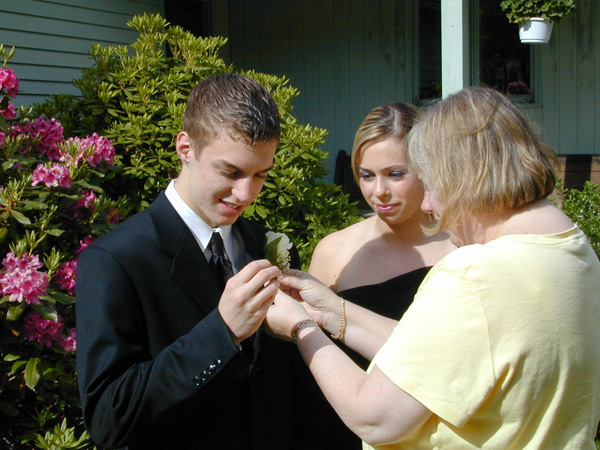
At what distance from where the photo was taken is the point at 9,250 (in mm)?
3178

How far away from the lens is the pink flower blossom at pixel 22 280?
108 inches

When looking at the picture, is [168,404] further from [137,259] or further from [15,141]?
[15,141]

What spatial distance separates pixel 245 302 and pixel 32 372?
1.78 meters

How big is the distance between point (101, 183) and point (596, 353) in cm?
356

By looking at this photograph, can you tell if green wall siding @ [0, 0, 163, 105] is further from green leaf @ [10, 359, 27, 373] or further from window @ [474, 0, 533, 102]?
window @ [474, 0, 533, 102]

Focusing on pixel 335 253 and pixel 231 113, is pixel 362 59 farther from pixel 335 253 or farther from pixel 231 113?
pixel 231 113

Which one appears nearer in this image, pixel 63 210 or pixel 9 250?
pixel 9 250

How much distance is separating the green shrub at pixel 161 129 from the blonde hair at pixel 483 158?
9.09 feet

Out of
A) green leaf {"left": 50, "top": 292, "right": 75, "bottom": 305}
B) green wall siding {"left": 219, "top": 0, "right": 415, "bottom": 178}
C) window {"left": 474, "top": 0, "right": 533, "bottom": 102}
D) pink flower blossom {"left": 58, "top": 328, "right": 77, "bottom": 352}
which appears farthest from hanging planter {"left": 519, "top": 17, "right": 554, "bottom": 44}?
pink flower blossom {"left": 58, "top": 328, "right": 77, "bottom": 352}

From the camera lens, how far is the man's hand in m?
1.59

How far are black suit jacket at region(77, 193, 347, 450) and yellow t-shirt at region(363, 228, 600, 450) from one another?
51 centimetres

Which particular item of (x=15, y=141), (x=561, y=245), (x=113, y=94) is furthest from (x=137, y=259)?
(x=113, y=94)

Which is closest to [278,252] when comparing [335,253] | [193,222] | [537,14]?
[193,222]

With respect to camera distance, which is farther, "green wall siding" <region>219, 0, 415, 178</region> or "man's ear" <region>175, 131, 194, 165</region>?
"green wall siding" <region>219, 0, 415, 178</region>
